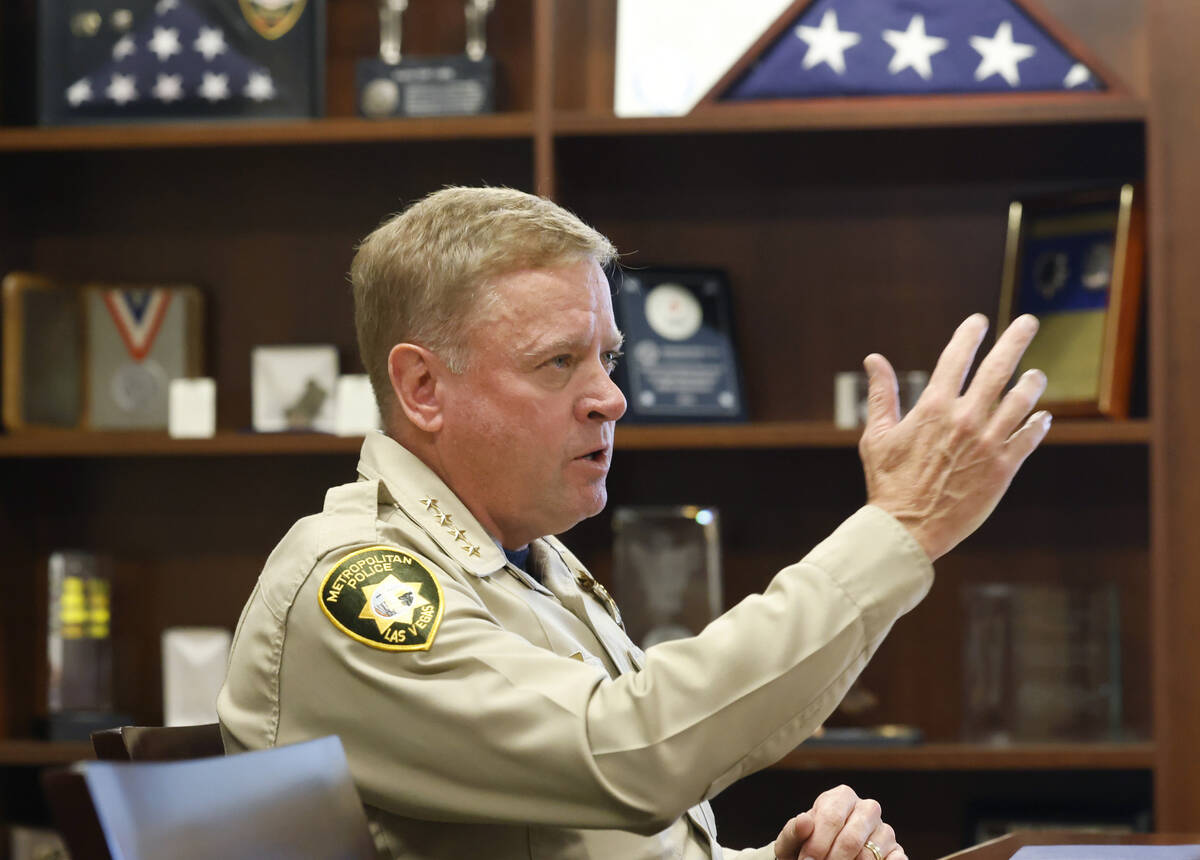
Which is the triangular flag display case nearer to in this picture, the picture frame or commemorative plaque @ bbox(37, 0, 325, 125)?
the picture frame

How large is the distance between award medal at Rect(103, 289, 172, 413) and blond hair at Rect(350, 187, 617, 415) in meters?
1.50

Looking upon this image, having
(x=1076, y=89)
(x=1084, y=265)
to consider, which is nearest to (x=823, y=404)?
(x=1084, y=265)

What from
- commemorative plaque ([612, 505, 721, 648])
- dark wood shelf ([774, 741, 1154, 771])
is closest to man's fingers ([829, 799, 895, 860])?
dark wood shelf ([774, 741, 1154, 771])

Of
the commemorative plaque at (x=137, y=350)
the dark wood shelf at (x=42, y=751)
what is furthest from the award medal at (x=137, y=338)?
the dark wood shelf at (x=42, y=751)

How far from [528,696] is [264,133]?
1744 millimetres

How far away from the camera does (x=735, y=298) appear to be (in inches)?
112

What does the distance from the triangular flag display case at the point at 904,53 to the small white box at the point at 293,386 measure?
0.87 meters

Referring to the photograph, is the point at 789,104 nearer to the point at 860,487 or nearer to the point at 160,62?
the point at 860,487

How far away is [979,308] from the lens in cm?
A: 279

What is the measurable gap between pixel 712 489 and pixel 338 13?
1.19 metres

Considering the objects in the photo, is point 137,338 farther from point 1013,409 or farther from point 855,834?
point 1013,409

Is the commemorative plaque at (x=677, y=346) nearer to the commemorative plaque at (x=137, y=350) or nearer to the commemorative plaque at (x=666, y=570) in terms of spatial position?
the commemorative plaque at (x=666, y=570)

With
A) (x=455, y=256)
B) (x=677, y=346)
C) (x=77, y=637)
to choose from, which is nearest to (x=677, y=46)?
(x=677, y=346)

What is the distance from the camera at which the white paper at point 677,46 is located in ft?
8.87
